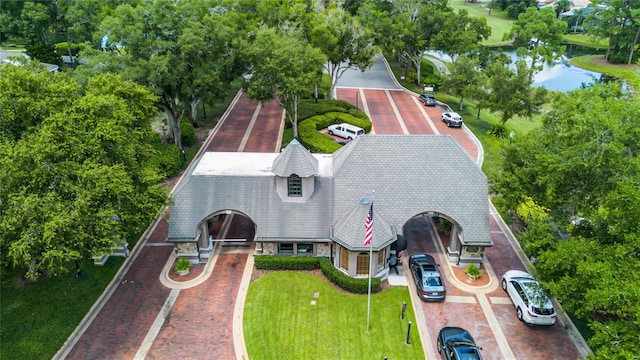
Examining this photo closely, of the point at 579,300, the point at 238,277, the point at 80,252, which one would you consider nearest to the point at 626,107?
the point at 579,300

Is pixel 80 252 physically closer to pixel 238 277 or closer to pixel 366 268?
pixel 238 277

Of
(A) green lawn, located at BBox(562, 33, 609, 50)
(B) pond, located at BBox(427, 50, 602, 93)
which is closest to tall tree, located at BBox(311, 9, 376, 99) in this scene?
(B) pond, located at BBox(427, 50, 602, 93)

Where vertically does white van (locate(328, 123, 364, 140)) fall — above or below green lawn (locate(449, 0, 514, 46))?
below

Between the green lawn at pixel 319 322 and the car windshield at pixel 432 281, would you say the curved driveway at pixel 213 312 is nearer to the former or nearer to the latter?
the green lawn at pixel 319 322

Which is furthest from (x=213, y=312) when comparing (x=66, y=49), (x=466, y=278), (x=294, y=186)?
(x=66, y=49)

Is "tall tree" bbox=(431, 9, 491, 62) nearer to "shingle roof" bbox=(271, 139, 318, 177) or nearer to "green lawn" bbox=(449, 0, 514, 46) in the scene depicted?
"green lawn" bbox=(449, 0, 514, 46)

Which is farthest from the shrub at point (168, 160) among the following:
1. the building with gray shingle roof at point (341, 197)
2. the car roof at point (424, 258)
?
the car roof at point (424, 258)

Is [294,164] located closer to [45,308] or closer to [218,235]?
[218,235]
